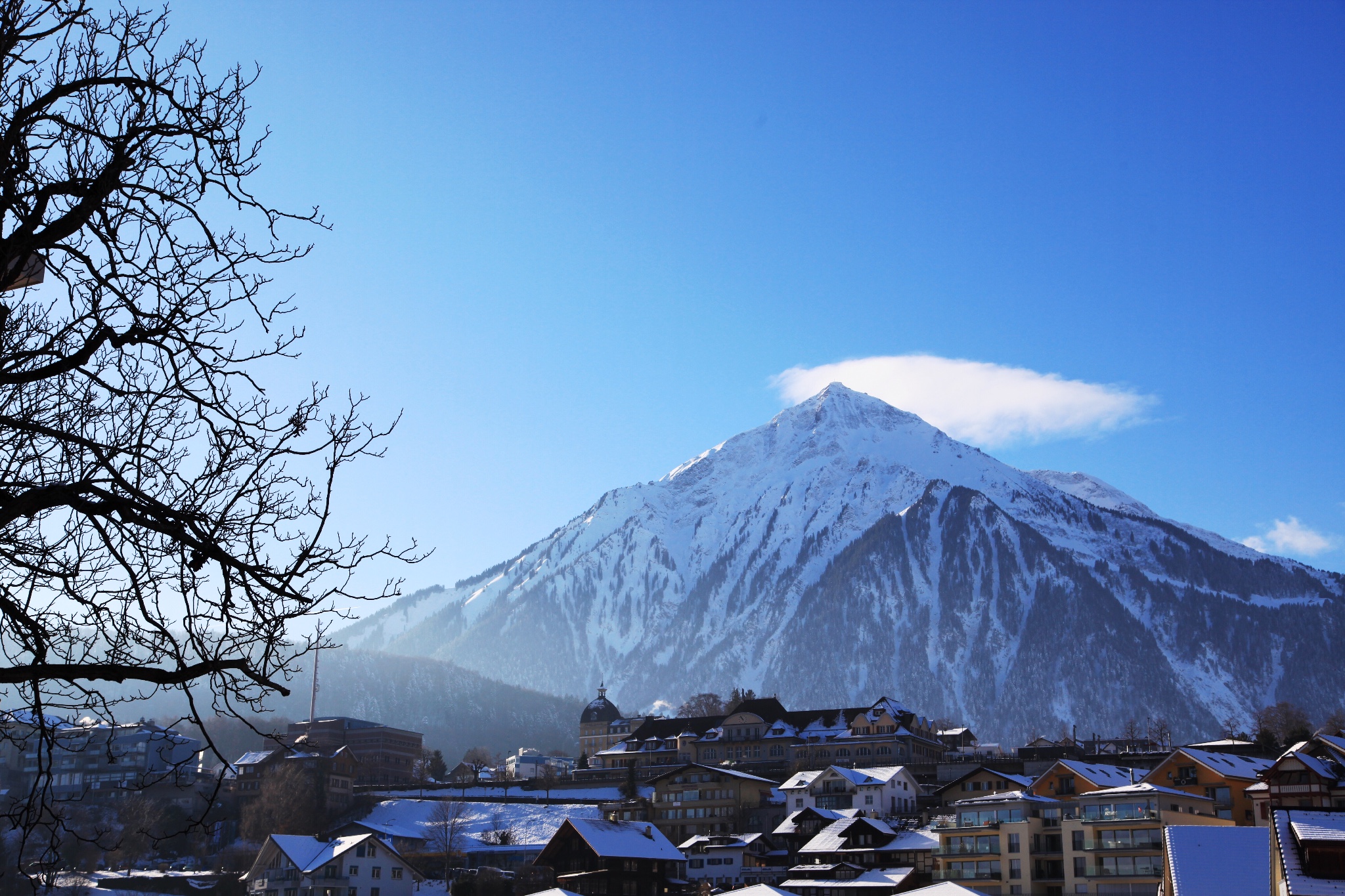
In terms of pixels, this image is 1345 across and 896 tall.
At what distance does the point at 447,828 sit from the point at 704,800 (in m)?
20.1

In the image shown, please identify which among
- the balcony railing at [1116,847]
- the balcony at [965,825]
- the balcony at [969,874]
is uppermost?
the balcony at [965,825]

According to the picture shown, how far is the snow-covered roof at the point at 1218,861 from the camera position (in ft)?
108

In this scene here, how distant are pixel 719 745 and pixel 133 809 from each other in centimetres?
5665

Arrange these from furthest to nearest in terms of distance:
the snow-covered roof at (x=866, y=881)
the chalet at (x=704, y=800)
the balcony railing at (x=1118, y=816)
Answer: the chalet at (x=704, y=800) → the snow-covered roof at (x=866, y=881) → the balcony railing at (x=1118, y=816)

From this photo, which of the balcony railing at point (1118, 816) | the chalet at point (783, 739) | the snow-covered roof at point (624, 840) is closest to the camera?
the balcony railing at point (1118, 816)

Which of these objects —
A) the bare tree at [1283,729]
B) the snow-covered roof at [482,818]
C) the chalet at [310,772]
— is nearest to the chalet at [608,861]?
the snow-covered roof at [482,818]

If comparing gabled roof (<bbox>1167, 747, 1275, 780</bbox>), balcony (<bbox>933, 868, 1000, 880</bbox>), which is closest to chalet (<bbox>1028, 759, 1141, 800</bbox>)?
gabled roof (<bbox>1167, 747, 1275, 780</bbox>)

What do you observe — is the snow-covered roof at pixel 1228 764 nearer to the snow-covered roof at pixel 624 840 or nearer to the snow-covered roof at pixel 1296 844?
the snow-covered roof at pixel 624 840

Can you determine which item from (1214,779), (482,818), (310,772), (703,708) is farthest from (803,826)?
(703,708)

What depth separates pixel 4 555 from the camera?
6820 millimetres

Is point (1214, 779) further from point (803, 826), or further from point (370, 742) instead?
point (370, 742)

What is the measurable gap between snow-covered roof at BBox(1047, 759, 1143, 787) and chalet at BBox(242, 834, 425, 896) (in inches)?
1552

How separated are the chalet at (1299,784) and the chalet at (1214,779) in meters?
1.16

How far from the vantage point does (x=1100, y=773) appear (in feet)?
230
